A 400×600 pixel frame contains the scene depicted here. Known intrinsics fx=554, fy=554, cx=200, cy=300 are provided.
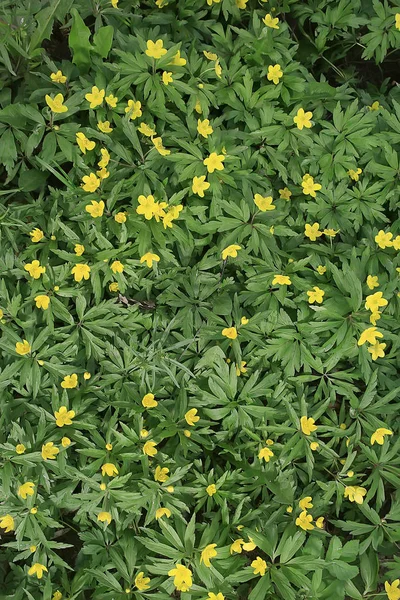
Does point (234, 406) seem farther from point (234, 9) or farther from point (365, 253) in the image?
point (234, 9)

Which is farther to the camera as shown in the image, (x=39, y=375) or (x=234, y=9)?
(x=234, y=9)

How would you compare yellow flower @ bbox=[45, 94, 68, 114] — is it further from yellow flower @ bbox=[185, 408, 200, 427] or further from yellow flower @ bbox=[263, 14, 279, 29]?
yellow flower @ bbox=[185, 408, 200, 427]

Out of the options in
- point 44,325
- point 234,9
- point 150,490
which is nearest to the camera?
point 150,490

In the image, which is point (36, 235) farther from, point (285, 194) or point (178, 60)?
point (285, 194)

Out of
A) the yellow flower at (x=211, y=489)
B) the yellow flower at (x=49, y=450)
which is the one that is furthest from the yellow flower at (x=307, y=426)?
the yellow flower at (x=49, y=450)

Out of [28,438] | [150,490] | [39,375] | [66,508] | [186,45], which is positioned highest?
[186,45]

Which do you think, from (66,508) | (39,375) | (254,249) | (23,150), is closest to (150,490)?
(66,508)

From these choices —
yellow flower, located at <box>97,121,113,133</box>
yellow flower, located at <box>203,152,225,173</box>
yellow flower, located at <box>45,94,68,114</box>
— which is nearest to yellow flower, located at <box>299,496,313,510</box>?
yellow flower, located at <box>203,152,225,173</box>

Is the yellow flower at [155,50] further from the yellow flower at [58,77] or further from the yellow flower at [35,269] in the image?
the yellow flower at [35,269]
